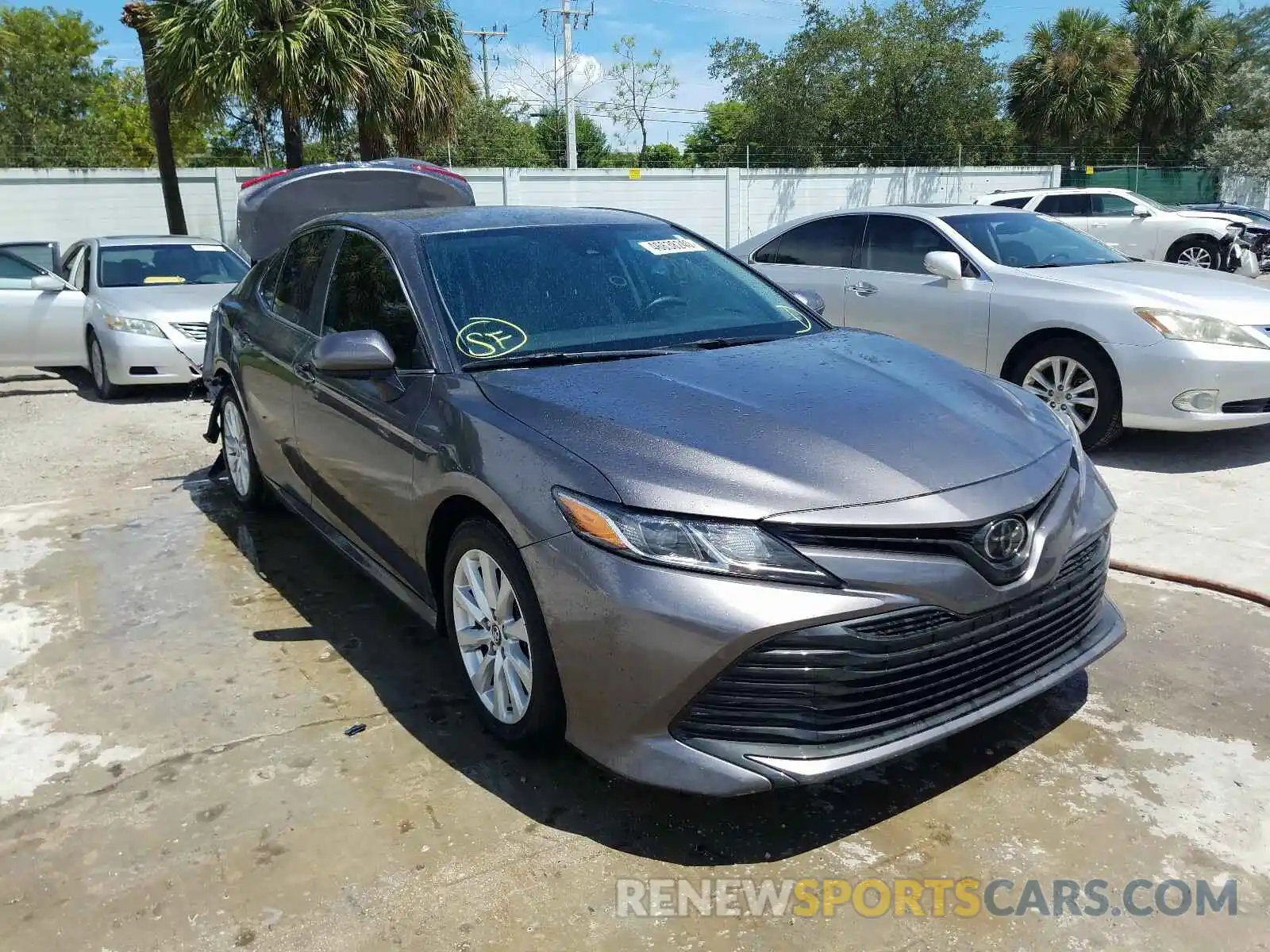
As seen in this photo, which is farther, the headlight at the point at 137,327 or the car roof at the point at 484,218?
the headlight at the point at 137,327

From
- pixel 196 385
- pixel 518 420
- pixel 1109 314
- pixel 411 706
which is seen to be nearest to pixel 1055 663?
pixel 518 420

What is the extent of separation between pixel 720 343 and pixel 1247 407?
3.95m

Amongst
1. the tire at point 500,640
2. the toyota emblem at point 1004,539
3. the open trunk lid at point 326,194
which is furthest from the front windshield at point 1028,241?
the tire at point 500,640

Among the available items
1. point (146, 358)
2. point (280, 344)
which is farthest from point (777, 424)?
point (146, 358)

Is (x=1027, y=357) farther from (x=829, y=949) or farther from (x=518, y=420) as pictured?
(x=829, y=949)

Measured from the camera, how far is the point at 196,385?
928 centimetres

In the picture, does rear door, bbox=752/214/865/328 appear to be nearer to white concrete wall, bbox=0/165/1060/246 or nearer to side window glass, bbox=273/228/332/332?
side window glass, bbox=273/228/332/332

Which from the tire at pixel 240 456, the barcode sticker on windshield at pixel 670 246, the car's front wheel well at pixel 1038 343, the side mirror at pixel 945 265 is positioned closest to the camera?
the barcode sticker on windshield at pixel 670 246

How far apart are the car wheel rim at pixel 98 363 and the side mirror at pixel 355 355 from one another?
6.60 m

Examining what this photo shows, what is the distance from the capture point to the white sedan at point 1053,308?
5828 mm

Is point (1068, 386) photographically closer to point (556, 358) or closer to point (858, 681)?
point (556, 358)

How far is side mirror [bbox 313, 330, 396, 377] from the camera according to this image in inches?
132

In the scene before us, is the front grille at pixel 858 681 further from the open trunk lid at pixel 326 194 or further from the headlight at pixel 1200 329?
the open trunk lid at pixel 326 194

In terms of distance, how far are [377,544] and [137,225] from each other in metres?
16.8
